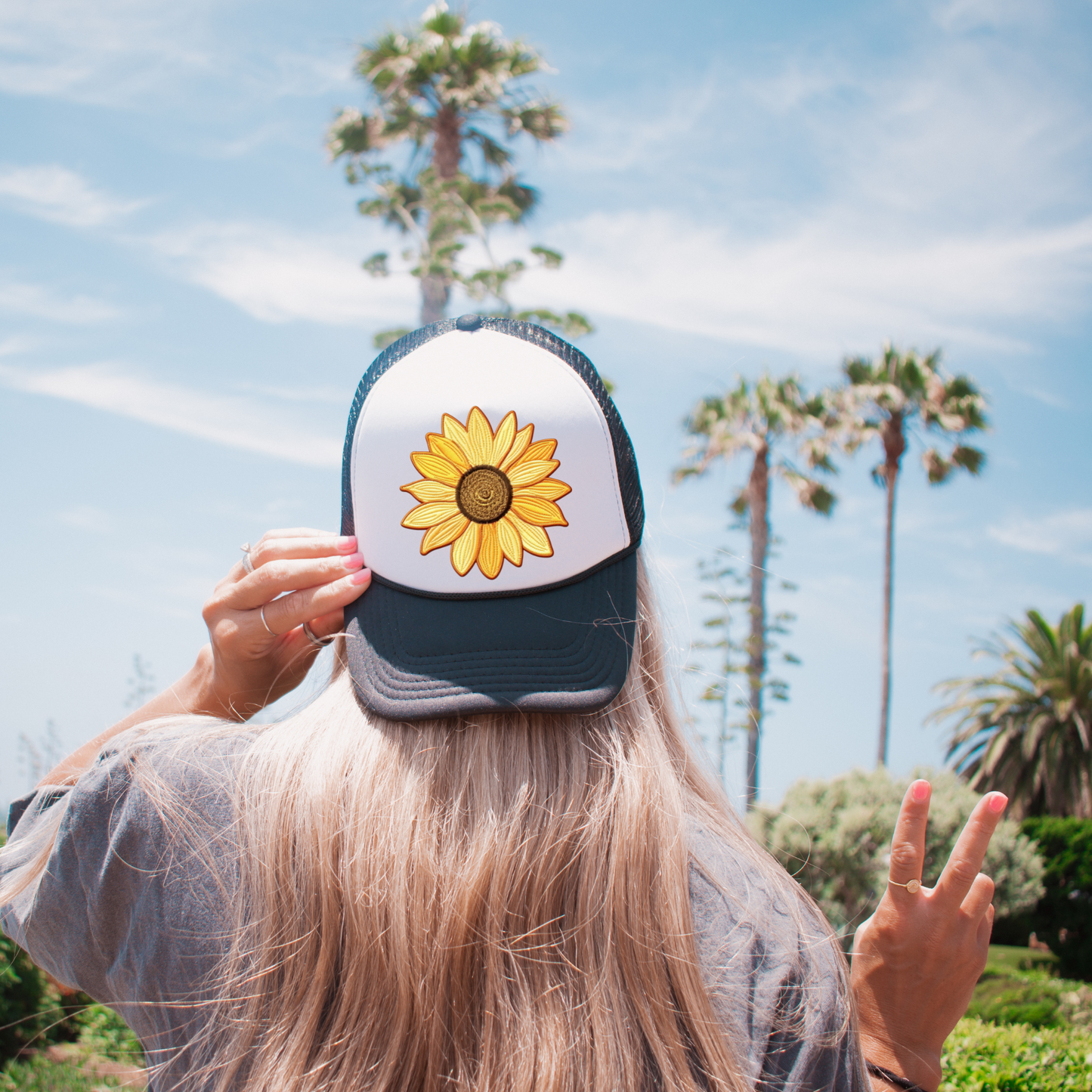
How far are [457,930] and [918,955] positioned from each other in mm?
690

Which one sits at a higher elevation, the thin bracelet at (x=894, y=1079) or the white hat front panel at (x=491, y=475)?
the white hat front panel at (x=491, y=475)

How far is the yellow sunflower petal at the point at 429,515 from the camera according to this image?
1207 mm

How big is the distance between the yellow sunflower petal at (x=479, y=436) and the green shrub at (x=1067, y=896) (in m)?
16.1

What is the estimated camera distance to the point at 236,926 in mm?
1074

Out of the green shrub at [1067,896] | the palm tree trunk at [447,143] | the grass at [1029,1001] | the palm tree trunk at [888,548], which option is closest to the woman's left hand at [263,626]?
the grass at [1029,1001]

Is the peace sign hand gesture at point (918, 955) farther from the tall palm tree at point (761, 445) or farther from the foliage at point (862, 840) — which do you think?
the tall palm tree at point (761, 445)

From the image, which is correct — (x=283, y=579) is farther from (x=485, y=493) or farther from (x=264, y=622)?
(x=485, y=493)

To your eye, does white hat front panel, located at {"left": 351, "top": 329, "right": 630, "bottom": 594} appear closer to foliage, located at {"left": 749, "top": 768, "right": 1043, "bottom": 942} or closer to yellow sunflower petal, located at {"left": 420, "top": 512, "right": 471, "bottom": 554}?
yellow sunflower petal, located at {"left": 420, "top": 512, "right": 471, "bottom": 554}

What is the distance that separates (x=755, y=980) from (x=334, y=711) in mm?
635

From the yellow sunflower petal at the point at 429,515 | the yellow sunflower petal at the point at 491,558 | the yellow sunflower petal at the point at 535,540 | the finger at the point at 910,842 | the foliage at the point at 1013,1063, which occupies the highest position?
the yellow sunflower petal at the point at 429,515

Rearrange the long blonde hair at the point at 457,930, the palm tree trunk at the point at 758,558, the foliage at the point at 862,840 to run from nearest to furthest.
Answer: the long blonde hair at the point at 457,930
the foliage at the point at 862,840
the palm tree trunk at the point at 758,558

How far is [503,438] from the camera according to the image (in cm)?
118

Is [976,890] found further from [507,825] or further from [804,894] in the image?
[507,825]

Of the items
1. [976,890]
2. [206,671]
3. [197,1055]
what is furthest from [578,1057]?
[206,671]
